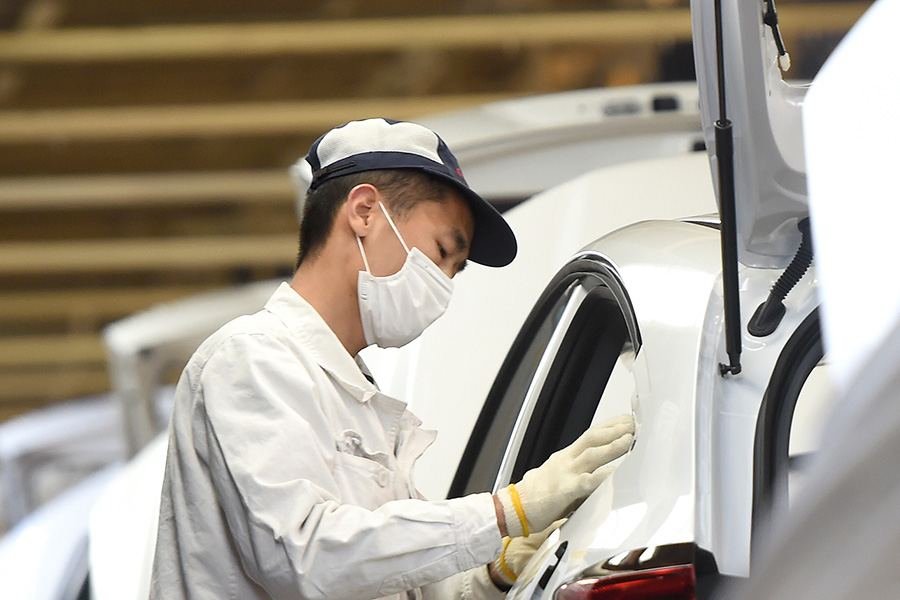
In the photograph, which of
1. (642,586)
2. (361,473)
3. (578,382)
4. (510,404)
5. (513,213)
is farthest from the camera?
(513,213)

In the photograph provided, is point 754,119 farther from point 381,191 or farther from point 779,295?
point 381,191

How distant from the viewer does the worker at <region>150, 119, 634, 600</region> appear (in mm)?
1332

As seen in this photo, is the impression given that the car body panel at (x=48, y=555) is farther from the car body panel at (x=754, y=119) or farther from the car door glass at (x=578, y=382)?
the car body panel at (x=754, y=119)

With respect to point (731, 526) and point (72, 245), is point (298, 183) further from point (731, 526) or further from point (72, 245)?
point (72, 245)

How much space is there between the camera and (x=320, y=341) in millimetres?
1519

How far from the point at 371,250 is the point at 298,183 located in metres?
1.67

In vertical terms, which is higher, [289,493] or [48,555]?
[289,493]

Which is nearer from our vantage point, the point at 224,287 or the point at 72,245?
the point at 72,245

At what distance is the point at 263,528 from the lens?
1.32 meters

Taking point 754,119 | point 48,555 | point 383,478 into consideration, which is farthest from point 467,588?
point 48,555

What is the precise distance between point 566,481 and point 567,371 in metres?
0.39

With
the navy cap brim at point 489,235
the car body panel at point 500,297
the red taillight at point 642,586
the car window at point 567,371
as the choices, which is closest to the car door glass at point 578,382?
the car window at point 567,371

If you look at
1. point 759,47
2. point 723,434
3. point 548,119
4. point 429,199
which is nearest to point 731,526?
point 723,434

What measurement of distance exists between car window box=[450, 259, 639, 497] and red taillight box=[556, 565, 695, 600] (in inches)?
19.3
